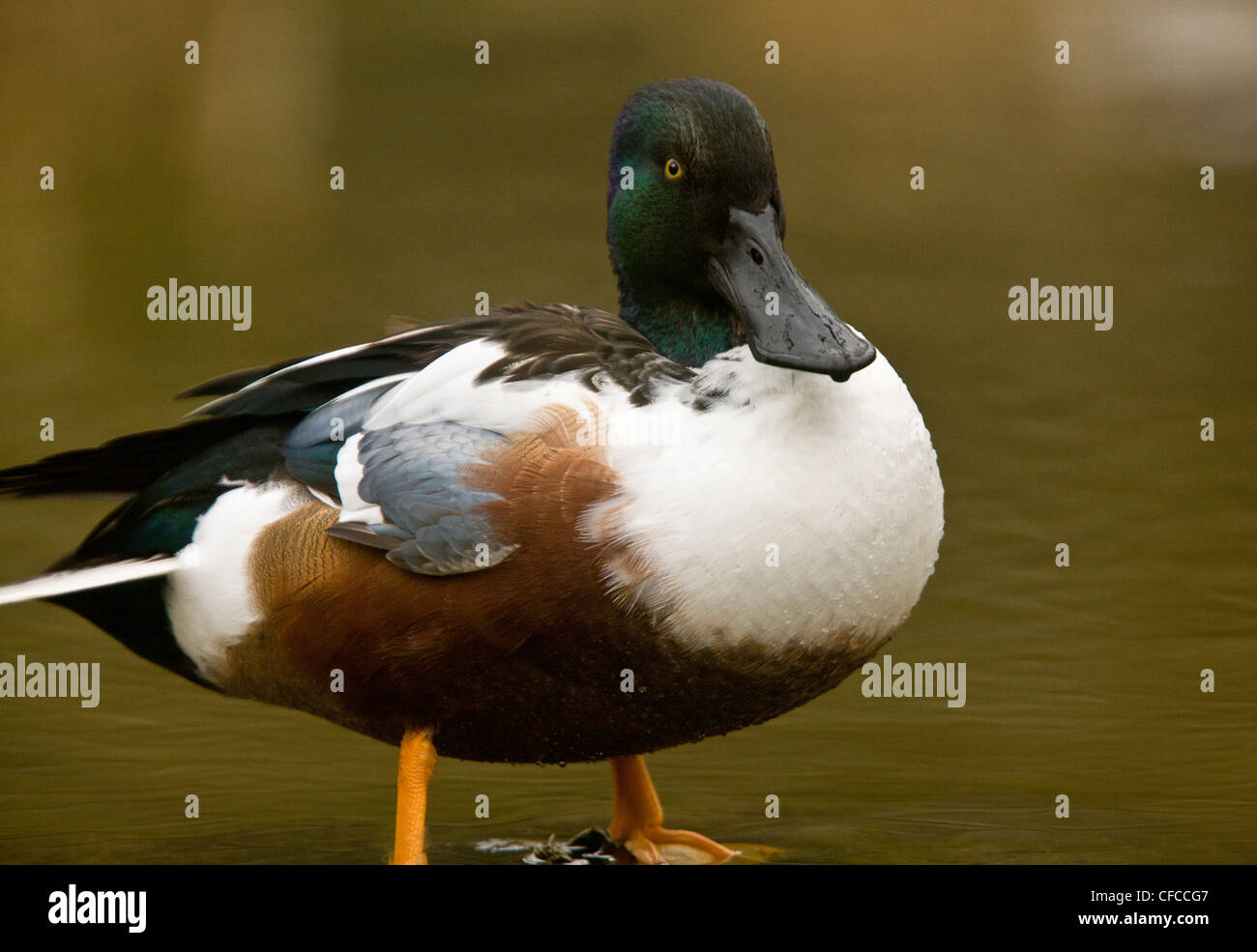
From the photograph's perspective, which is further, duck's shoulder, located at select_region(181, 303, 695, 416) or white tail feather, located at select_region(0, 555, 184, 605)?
white tail feather, located at select_region(0, 555, 184, 605)

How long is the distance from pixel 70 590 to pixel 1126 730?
8.47 feet

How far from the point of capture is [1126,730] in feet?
14.2

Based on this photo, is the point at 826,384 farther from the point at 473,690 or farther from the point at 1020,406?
the point at 1020,406

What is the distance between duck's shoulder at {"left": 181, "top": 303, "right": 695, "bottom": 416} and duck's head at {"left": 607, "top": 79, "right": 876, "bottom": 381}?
0.31ft

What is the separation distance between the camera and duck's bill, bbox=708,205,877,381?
9.05ft

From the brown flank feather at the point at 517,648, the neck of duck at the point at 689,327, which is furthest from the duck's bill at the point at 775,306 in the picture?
the brown flank feather at the point at 517,648

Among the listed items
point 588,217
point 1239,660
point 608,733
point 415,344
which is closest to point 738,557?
point 608,733

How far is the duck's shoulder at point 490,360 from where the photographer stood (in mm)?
2922

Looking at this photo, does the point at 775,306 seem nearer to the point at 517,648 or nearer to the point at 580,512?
the point at 580,512

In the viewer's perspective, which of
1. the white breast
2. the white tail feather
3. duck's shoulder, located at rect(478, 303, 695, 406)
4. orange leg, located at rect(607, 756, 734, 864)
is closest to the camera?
the white breast

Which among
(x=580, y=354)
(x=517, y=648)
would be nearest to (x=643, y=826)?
(x=517, y=648)

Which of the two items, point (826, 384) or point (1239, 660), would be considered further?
point (1239, 660)

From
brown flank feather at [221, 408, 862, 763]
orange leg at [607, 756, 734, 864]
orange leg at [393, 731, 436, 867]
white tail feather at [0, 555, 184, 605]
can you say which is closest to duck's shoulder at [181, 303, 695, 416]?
brown flank feather at [221, 408, 862, 763]

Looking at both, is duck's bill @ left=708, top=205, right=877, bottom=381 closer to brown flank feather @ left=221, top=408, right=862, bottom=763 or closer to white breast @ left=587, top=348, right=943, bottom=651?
white breast @ left=587, top=348, right=943, bottom=651
